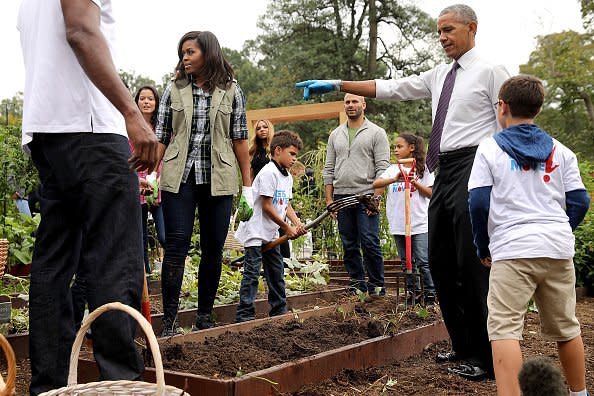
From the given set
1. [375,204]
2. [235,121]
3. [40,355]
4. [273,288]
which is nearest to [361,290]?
[375,204]

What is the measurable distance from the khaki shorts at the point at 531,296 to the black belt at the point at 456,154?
0.92 meters

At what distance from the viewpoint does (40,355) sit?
2627 mm

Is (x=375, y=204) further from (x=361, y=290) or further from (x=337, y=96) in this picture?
(x=337, y=96)

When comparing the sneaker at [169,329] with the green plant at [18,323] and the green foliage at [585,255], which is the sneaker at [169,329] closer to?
the green plant at [18,323]

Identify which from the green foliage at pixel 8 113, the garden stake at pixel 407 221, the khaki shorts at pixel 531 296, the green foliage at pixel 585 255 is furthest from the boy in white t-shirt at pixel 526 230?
the green foliage at pixel 8 113

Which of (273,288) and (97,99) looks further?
(273,288)

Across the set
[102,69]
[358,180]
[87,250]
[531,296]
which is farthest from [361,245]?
[102,69]

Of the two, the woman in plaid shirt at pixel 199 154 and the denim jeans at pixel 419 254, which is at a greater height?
the woman in plaid shirt at pixel 199 154

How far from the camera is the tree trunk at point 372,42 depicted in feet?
79.1

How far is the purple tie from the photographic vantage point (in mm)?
4035

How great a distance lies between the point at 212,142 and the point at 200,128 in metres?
0.12

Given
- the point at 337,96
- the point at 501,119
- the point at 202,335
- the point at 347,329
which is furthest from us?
the point at 337,96

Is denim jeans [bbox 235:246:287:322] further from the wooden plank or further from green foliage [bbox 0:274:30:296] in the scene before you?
the wooden plank

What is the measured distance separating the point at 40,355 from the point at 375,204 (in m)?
4.00
